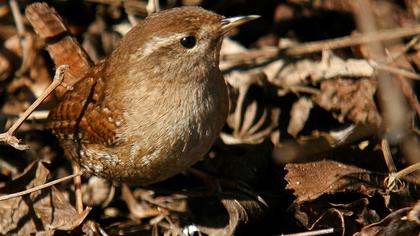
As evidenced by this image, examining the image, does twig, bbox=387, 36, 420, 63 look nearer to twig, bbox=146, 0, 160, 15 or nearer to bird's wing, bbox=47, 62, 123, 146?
twig, bbox=146, 0, 160, 15

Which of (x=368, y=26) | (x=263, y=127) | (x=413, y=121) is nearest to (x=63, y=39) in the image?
(x=263, y=127)

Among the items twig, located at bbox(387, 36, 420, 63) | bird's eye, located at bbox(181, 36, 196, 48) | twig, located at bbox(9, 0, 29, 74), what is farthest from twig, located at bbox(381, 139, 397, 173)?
twig, located at bbox(9, 0, 29, 74)

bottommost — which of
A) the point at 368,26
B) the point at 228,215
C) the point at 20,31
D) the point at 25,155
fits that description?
the point at 228,215

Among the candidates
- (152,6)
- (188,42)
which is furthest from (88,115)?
(152,6)

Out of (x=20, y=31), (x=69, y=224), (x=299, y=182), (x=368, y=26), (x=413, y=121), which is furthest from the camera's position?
(x=20, y=31)

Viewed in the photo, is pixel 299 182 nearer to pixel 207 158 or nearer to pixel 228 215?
pixel 228 215

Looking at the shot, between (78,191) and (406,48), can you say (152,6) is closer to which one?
(78,191)
